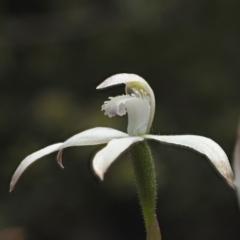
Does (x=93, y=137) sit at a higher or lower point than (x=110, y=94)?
higher

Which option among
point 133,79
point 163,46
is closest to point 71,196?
Result: point 163,46

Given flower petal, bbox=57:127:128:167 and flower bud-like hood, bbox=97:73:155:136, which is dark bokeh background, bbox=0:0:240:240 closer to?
flower bud-like hood, bbox=97:73:155:136

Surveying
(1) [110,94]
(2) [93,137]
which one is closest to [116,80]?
(2) [93,137]

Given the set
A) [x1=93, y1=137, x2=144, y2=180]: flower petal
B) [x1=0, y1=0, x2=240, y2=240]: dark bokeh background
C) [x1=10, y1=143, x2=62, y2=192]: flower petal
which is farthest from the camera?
[x1=0, y1=0, x2=240, y2=240]: dark bokeh background

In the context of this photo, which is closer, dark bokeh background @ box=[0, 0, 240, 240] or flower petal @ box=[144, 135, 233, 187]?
flower petal @ box=[144, 135, 233, 187]

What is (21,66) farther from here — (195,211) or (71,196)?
(195,211)

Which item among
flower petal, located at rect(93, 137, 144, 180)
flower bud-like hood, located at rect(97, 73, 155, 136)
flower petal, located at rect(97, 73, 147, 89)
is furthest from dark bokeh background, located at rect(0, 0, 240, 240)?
flower petal, located at rect(93, 137, 144, 180)

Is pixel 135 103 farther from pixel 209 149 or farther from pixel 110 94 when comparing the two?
pixel 110 94

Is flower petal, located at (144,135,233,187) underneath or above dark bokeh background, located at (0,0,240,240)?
above
